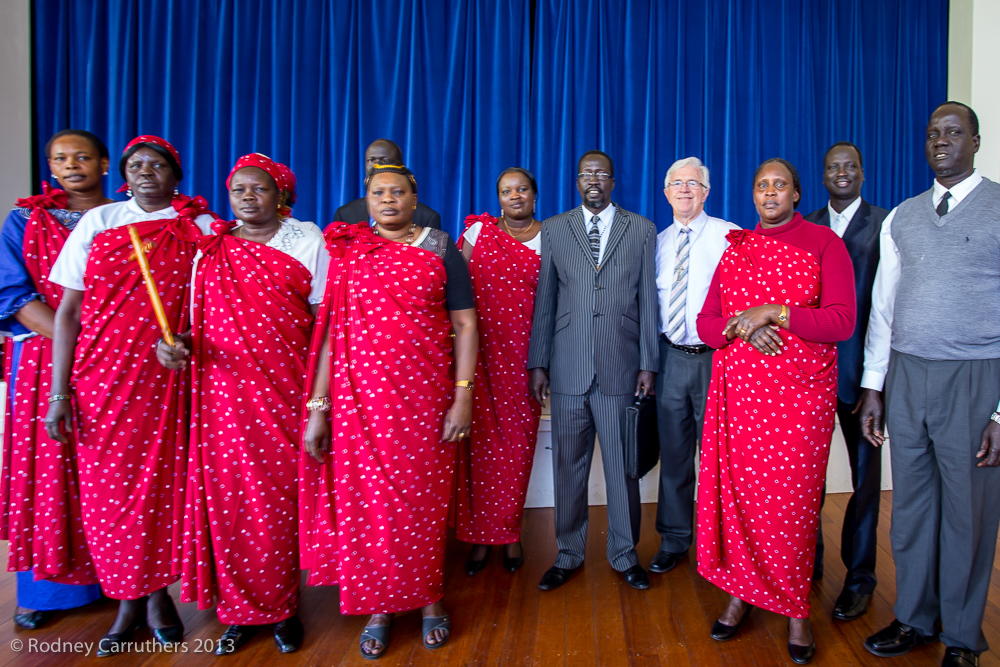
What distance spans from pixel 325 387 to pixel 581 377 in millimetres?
985

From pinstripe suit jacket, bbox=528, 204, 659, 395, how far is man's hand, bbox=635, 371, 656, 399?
0.02m

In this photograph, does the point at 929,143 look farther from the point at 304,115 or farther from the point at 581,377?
the point at 304,115

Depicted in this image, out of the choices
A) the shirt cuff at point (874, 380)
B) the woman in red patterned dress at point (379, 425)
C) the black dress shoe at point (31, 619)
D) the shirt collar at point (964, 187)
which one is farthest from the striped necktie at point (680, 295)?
the black dress shoe at point (31, 619)

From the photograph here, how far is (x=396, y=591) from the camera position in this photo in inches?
73.2

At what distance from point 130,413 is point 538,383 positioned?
145cm

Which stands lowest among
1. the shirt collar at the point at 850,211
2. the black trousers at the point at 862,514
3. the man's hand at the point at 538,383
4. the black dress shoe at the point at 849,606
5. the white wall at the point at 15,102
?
the black dress shoe at the point at 849,606

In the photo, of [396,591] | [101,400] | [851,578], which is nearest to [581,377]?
[396,591]

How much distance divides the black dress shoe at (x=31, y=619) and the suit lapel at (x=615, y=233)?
2.41 m

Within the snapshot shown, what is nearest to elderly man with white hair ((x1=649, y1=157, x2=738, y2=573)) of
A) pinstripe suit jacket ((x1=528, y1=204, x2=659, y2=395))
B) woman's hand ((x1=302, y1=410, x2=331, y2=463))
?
pinstripe suit jacket ((x1=528, y1=204, x2=659, y2=395))

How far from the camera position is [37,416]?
1.96 m

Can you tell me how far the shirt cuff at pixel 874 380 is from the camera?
6.45ft

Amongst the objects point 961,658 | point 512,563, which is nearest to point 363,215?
point 512,563

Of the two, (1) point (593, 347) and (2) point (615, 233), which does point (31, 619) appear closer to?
(1) point (593, 347)

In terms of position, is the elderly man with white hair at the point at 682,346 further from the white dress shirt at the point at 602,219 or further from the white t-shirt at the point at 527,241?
the white t-shirt at the point at 527,241
